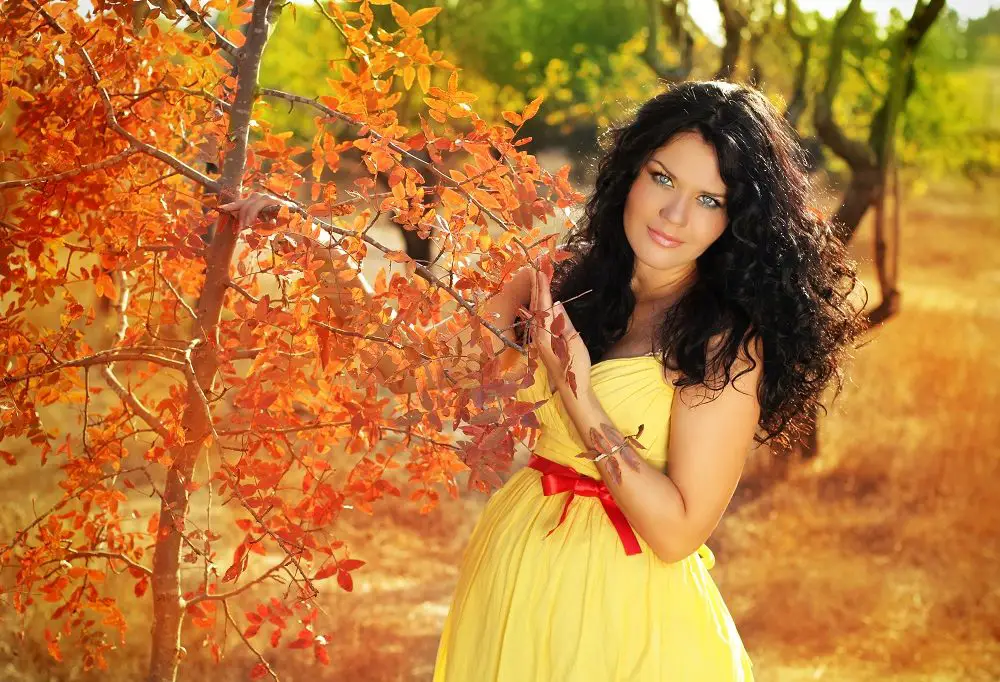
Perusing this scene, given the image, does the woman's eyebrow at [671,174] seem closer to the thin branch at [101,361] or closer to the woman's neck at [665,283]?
the woman's neck at [665,283]

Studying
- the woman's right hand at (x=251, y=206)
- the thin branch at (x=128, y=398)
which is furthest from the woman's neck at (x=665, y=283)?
the thin branch at (x=128, y=398)

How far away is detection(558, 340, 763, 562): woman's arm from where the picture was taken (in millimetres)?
1798

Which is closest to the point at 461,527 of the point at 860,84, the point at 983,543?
the point at 983,543

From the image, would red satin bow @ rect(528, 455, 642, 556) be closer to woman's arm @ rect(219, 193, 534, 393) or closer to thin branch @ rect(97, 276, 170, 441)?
woman's arm @ rect(219, 193, 534, 393)

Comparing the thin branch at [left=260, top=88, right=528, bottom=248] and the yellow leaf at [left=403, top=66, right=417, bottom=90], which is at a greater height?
the yellow leaf at [left=403, top=66, right=417, bottom=90]

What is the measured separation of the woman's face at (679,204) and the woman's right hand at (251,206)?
640mm

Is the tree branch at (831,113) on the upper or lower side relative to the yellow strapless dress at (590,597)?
upper

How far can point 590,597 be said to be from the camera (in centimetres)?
191

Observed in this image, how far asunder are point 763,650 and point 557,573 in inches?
114

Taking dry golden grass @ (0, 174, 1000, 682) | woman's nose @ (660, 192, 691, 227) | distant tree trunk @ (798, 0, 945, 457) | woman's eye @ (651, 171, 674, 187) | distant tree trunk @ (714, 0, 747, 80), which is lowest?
dry golden grass @ (0, 174, 1000, 682)

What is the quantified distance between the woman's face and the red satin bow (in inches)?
15.6

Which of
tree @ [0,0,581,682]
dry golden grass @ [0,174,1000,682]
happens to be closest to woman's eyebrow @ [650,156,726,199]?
tree @ [0,0,581,682]

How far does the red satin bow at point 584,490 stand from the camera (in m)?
1.92

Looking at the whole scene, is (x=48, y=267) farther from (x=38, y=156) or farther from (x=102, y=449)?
(x=102, y=449)
